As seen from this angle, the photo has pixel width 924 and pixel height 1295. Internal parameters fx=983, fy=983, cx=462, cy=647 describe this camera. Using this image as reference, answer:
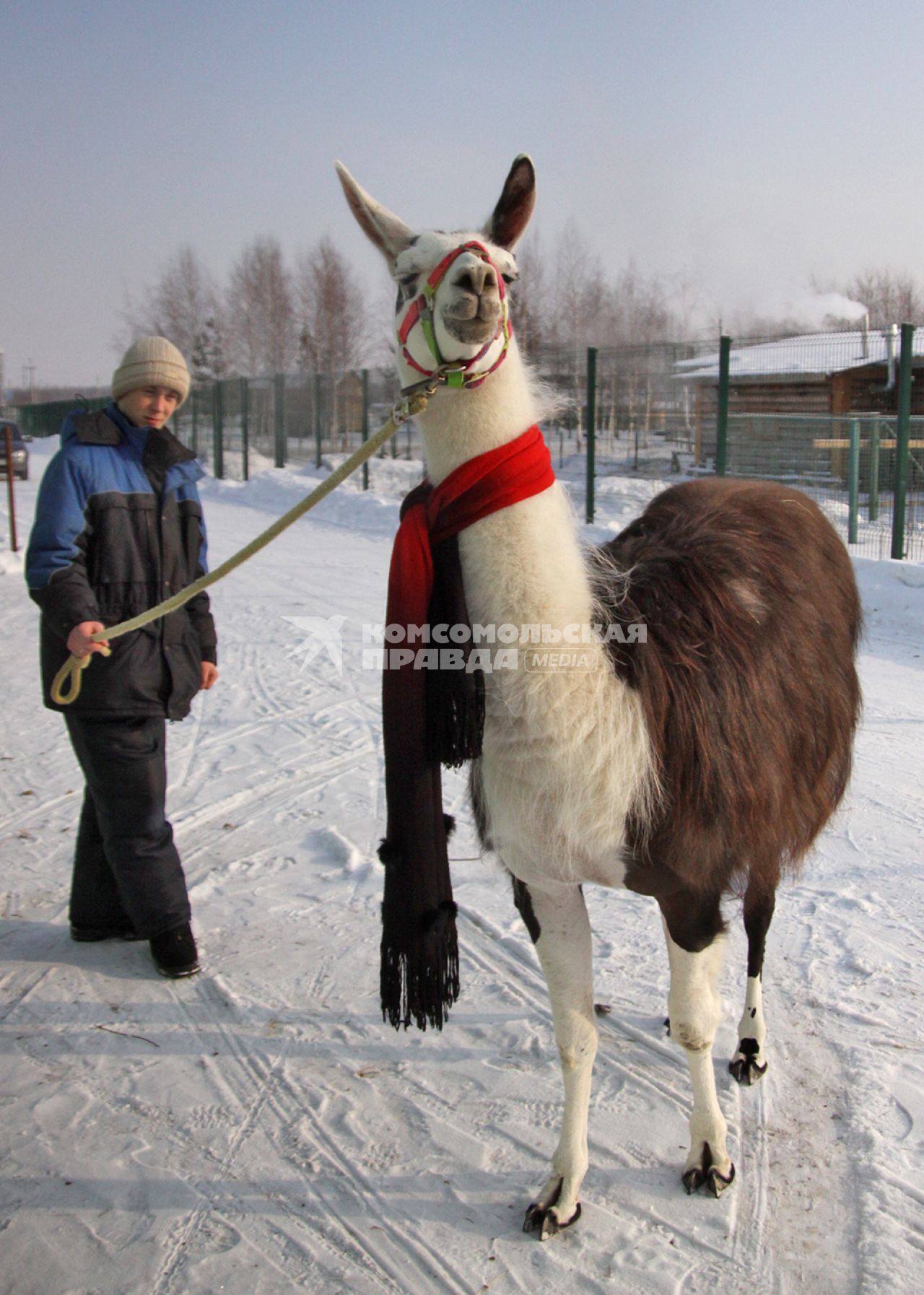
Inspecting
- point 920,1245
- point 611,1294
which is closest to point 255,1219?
point 611,1294

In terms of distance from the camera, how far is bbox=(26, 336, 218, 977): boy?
292cm

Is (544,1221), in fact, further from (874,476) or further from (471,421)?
(874,476)

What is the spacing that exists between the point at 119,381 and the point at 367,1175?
2329 millimetres

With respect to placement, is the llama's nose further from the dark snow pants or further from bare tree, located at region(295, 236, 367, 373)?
bare tree, located at region(295, 236, 367, 373)

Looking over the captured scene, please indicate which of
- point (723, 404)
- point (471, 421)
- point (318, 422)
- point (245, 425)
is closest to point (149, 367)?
point (471, 421)

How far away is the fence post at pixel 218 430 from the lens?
21.9 m

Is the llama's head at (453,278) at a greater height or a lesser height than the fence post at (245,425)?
lesser

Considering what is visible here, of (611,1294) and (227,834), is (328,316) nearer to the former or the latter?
(227,834)

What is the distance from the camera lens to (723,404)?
10.2 meters

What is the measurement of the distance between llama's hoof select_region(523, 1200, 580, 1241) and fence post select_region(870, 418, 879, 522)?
9.36 m

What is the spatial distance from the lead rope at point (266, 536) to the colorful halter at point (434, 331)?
0.02 metres

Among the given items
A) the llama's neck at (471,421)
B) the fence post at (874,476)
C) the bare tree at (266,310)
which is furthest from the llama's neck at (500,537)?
the bare tree at (266,310)

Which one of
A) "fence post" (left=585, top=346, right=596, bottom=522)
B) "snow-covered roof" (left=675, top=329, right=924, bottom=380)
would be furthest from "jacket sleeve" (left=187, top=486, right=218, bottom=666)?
"fence post" (left=585, top=346, right=596, bottom=522)

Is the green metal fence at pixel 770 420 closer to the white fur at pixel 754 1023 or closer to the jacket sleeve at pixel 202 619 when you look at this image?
the jacket sleeve at pixel 202 619
